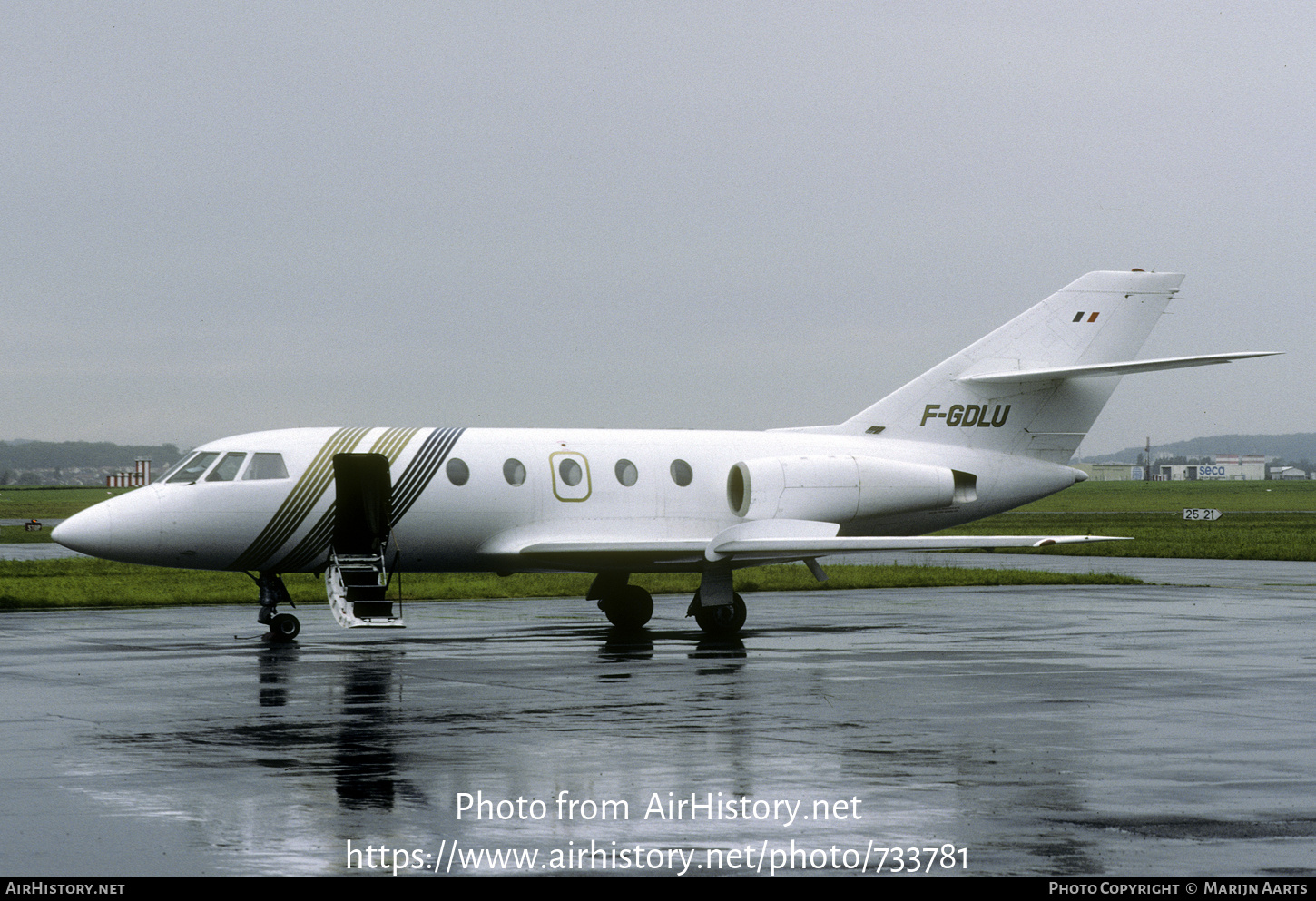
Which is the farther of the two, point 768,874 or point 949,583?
point 949,583

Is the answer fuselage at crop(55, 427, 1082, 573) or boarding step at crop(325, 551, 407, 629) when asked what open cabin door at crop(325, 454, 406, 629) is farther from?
fuselage at crop(55, 427, 1082, 573)

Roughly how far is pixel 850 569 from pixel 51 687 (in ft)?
93.0

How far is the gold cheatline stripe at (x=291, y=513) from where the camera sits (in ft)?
72.0

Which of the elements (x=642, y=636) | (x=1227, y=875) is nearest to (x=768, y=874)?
(x=1227, y=875)

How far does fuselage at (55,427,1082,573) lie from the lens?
2178 centimetres

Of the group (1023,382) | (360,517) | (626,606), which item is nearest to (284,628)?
(360,517)

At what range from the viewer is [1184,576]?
122 ft

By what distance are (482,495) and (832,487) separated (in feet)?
19.4

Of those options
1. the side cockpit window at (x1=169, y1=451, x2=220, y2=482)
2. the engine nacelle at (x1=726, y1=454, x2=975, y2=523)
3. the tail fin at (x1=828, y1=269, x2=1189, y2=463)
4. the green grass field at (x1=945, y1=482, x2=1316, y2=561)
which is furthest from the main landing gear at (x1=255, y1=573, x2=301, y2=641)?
the green grass field at (x1=945, y1=482, x2=1316, y2=561)

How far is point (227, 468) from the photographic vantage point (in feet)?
72.8

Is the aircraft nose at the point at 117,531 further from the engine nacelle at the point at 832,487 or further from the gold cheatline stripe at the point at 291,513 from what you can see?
the engine nacelle at the point at 832,487

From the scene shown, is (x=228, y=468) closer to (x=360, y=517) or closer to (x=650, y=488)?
(x=360, y=517)
